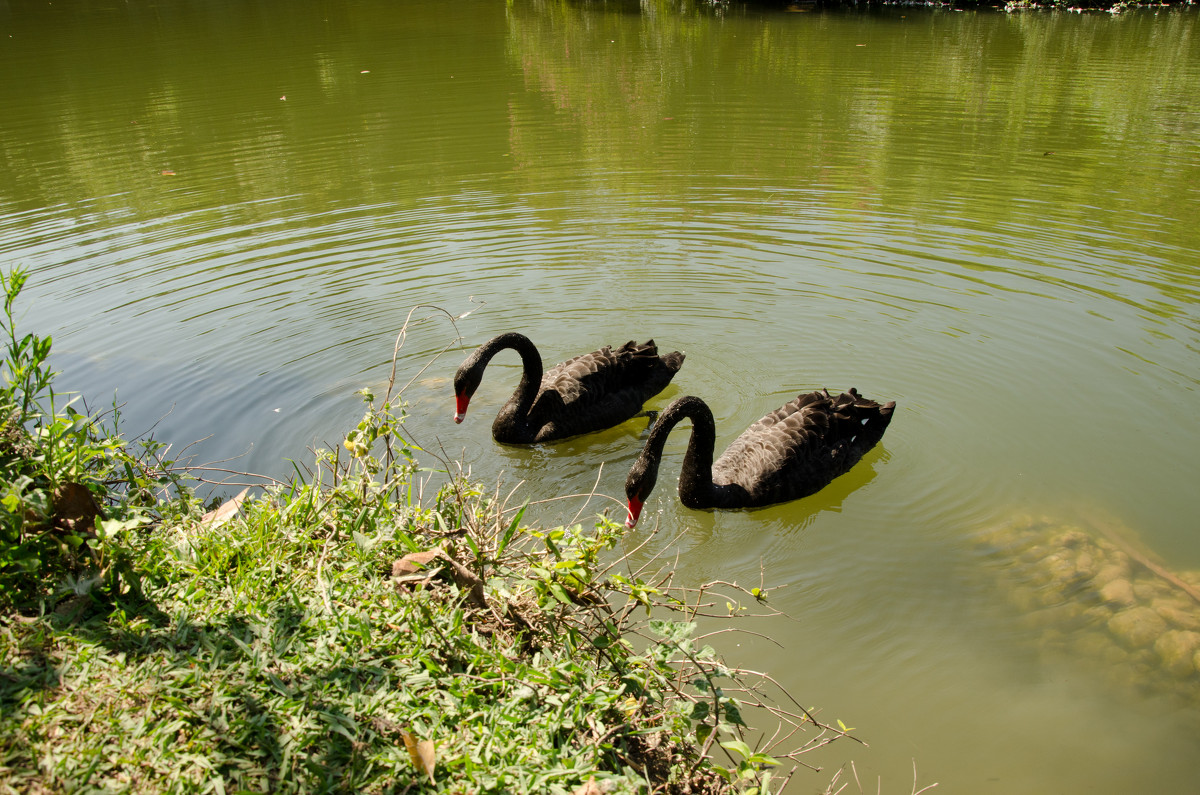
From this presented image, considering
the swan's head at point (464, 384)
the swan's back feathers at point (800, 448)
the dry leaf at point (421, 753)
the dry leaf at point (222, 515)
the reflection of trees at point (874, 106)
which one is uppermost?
the reflection of trees at point (874, 106)

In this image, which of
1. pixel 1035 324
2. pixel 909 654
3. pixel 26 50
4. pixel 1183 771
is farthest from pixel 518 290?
pixel 26 50

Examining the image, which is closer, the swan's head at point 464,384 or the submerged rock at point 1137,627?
the submerged rock at point 1137,627

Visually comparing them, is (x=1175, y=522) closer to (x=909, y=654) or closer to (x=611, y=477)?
(x=909, y=654)

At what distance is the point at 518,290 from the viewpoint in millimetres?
8062

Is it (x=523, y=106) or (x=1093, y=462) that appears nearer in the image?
(x=1093, y=462)

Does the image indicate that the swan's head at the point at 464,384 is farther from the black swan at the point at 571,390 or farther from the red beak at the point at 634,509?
the red beak at the point at 634,509

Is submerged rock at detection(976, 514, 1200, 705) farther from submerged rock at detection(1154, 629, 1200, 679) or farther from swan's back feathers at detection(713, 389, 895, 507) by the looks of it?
swan's back feathers at detection(713, 389, 895, 507)

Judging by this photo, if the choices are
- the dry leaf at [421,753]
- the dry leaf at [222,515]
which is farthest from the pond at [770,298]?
the dry leaf at [222,515]

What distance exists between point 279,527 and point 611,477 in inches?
105

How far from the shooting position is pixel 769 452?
5.33 metres

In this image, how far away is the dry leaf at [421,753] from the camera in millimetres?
2357

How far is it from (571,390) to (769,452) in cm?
152

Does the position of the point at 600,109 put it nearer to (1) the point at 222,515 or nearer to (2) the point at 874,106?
(2) the point at 874,106

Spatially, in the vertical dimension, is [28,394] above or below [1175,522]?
above
